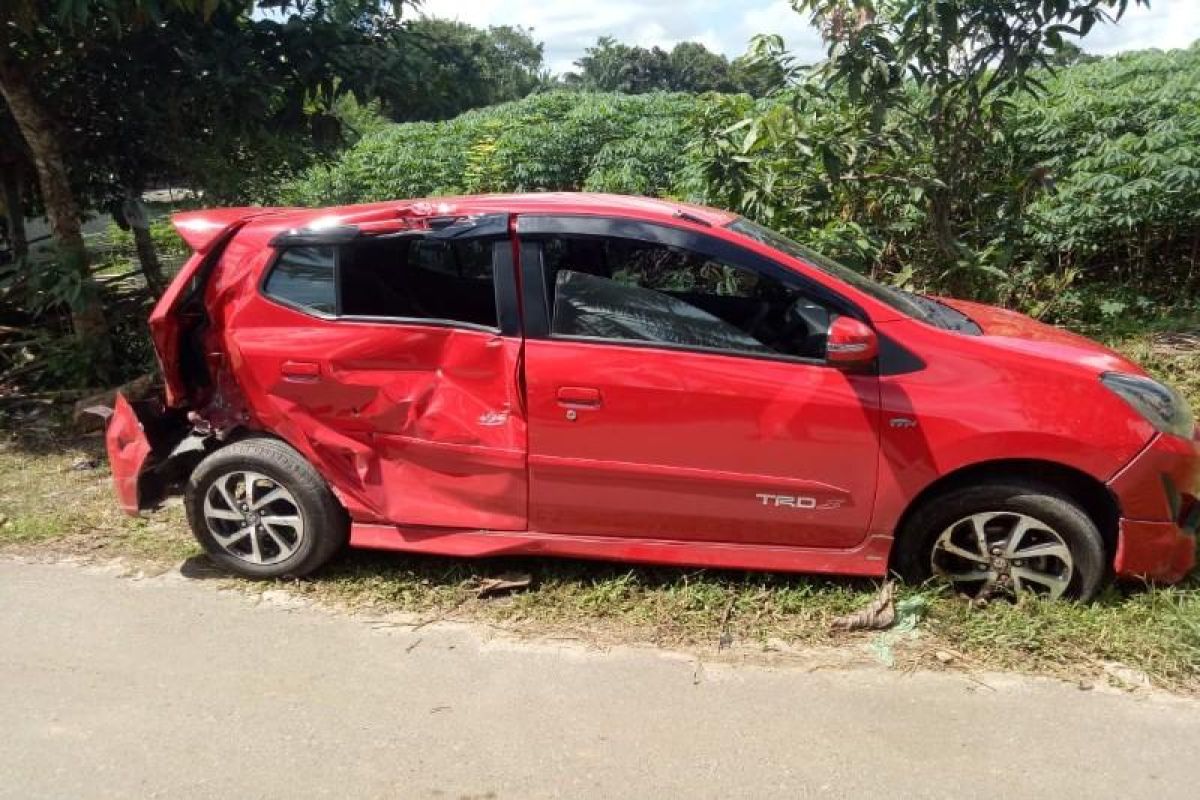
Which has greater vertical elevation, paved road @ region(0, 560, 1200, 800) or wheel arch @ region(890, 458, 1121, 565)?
wheel arch @ region(890, 458, 1121, 565)

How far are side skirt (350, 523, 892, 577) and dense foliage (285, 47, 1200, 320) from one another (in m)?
3.20

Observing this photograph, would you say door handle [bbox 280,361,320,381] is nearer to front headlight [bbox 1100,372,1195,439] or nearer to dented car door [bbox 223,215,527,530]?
dented car door [bbox 223,215,527,530]

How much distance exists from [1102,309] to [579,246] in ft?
18.6

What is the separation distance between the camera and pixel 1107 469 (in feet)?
10.7

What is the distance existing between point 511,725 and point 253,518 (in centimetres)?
165

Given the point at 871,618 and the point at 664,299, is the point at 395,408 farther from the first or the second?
the point at 871,618

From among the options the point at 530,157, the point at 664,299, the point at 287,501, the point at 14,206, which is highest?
the point at 530,157

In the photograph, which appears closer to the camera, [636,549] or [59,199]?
[636,549]

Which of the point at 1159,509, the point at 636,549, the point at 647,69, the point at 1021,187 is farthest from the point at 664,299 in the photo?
the point at 647,69

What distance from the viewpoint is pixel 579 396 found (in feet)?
11.4

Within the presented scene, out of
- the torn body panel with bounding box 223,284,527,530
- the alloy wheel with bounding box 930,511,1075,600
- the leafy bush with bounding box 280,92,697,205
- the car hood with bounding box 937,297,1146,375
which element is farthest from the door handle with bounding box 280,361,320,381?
the leafy bush with bounding box 280,92,697,205

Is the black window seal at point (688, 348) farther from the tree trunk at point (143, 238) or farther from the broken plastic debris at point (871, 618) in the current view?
the tree trunk at point (143, 238)

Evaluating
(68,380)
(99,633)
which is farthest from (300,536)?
(68,380)

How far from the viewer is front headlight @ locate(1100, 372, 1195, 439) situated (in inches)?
131
